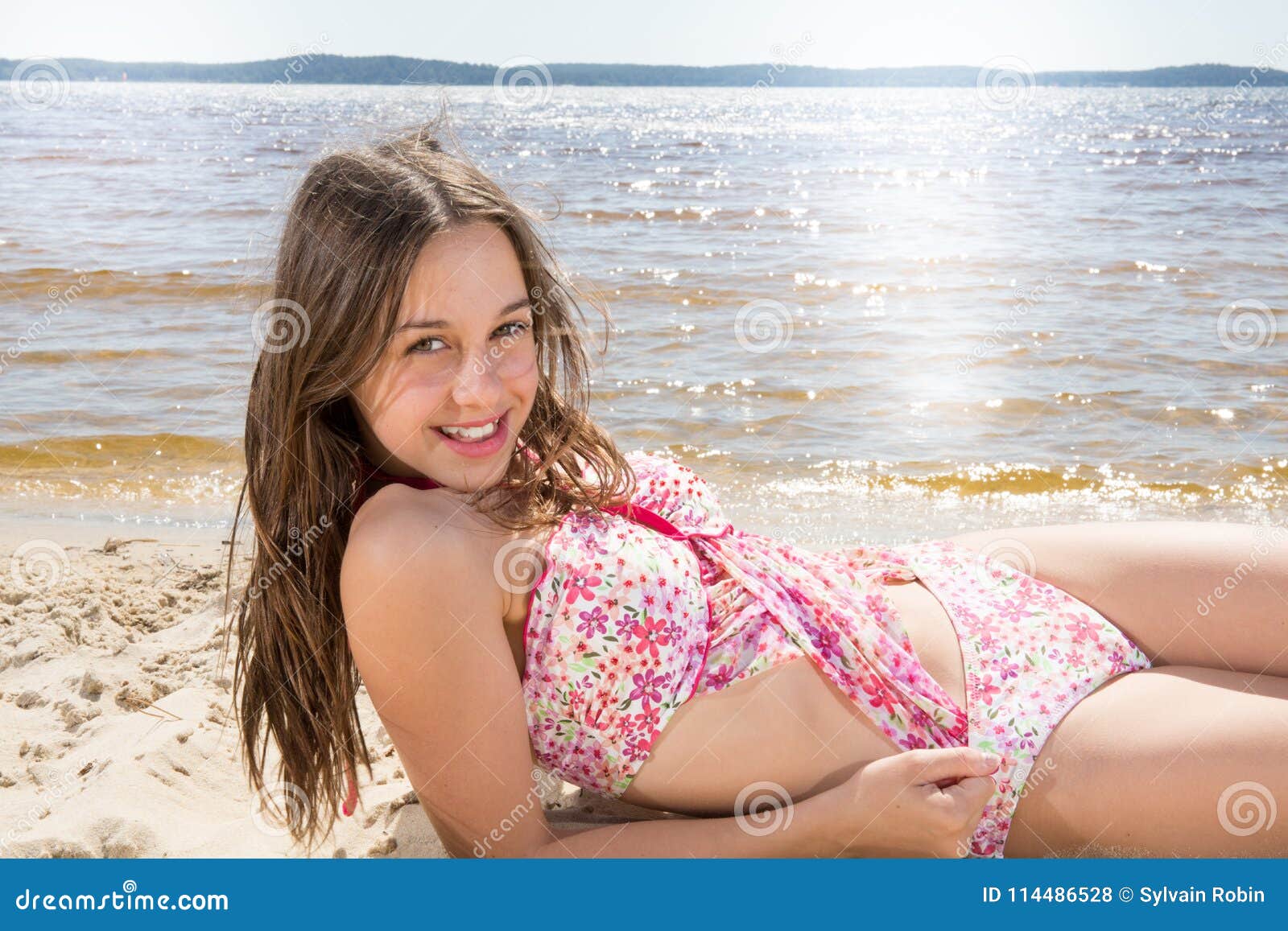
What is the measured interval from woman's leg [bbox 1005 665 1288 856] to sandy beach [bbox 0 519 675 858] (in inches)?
40.1

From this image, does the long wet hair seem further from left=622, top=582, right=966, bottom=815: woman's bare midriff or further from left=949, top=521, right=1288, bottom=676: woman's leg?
left=949, top=521, right=1288, bottom=676: woman's leg

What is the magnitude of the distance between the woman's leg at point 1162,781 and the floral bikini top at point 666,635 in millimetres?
207

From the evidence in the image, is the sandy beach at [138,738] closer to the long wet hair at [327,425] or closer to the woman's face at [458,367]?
the long wet hair at [327,425]

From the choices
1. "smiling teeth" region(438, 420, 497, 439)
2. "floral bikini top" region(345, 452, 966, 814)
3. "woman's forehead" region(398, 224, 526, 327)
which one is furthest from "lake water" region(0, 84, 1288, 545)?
"floral bikini top" region(345, 452, 966, 814)

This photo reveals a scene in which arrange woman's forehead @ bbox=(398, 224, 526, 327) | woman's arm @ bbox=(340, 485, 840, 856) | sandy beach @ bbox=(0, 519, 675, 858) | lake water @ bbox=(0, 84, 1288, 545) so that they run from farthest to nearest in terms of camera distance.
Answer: lake water @ bbox=(0, 84, 1288, 545) < sandy beach @ bbox=(0, 519, 675, 858) < woman's forehead @ bbox=(398, 224, 526, 327) < woman's arm @ bbox=(340, 485, 840, 856)

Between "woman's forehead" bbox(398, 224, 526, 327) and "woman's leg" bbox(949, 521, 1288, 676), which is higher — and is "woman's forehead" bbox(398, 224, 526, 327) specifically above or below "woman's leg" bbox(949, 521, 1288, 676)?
above

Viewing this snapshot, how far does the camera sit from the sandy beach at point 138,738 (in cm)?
257

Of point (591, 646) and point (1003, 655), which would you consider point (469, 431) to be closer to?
point (591, 646)

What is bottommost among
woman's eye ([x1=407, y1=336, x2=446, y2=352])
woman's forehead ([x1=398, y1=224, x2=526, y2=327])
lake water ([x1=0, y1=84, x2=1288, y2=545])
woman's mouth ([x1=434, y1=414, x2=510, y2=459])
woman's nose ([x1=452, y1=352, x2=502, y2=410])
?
lake water ([x1=0, y1=84, x2=1288, y2=545])

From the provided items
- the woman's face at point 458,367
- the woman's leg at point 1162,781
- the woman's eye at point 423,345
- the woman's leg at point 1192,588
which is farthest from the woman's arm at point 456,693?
the woman's leg at point 1192,588

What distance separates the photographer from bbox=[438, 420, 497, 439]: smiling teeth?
2125 millimetres

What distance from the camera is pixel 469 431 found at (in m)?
2.13

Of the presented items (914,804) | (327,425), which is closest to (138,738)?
(327,425)

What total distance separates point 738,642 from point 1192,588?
41.4 inches
